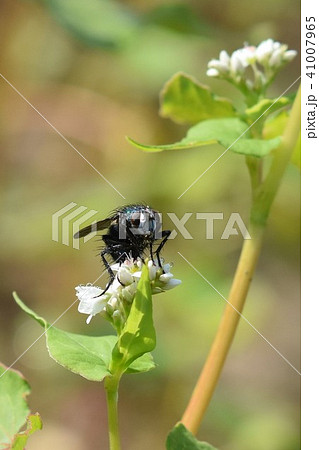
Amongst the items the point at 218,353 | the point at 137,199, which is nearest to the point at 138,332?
the point at 218,353

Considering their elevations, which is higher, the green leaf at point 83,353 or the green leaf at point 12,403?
the green leaf at point 83,353

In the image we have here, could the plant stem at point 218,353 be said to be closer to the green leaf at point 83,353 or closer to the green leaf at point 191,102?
the green leaf at point 83,353

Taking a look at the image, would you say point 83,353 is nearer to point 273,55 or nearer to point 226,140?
point 226,140

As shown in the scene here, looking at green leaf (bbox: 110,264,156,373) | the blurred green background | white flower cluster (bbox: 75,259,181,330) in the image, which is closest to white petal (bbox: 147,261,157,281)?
white flower cluster (bbox: 75,259,181,330)

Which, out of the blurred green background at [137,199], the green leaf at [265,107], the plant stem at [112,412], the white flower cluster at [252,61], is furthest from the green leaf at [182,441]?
the blurred green background at [137,199]

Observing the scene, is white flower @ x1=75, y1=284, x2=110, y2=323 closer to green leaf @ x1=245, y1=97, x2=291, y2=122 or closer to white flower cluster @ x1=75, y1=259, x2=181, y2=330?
white flower cluster @ x1=75, y1=259, x2=181, y2=330
